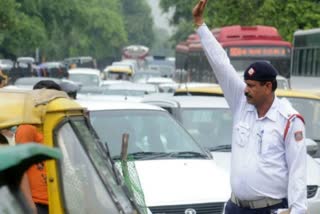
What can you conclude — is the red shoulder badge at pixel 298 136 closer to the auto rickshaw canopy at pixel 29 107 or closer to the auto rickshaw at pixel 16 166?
the auto rickshaw canopy at pixel 29 107

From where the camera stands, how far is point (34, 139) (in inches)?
205

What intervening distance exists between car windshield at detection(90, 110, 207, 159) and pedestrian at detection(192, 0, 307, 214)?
3.00 meters

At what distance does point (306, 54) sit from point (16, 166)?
2713cm

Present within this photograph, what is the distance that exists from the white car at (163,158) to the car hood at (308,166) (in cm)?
47

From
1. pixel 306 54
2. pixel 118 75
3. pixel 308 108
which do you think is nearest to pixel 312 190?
pixel 308 108

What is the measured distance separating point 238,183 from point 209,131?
192 inches

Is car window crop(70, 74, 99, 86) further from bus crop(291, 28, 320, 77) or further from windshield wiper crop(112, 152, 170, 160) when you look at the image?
windshield wiper crop(112, 152, 170, 160)

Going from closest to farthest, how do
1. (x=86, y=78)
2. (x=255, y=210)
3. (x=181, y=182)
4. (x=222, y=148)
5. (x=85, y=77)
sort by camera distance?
1. (x=255, y=210)
2. (x=181, y=182)
3. (x=222, y=148)
4. (x=86, y=78)
5. (x=85, y=77)

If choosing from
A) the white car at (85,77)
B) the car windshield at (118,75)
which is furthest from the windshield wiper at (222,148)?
the car windshield at (118,75)

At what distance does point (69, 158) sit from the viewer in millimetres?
4688

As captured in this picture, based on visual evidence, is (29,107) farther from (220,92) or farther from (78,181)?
(220,92)

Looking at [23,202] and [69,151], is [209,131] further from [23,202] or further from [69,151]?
[23,202]

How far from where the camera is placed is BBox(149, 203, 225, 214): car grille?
26.6 ft

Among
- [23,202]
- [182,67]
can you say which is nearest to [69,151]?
[23,202]
